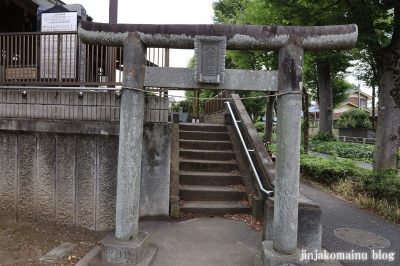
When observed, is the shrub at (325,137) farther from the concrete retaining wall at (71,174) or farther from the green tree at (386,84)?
the concrete retaining wall at (71,174)

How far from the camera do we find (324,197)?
287 inches

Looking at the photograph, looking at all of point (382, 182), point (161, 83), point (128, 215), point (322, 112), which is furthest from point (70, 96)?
point (322, 112)

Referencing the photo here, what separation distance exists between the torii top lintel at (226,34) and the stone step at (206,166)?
348 cm

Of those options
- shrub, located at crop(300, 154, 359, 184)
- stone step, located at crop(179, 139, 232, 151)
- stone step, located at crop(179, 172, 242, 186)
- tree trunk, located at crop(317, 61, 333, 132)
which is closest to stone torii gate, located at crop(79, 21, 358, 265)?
stone step, located at crop(179, 172, 242, 186)

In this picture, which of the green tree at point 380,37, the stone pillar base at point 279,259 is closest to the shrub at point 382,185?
the green tree at point 380,37

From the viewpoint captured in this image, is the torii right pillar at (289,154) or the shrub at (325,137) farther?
the shrub at (325,137)

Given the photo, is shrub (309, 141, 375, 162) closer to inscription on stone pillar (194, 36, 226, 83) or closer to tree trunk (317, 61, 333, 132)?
tree trunk (317, 61, 333, 132)

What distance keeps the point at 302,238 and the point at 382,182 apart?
12.4 feet

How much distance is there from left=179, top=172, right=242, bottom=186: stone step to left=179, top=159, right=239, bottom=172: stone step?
30 centimetres

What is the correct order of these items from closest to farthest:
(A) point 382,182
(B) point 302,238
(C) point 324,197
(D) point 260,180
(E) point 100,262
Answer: (E) point 100,262, (B) point 302,238, (D) point 260,180, (A) point 382,182, (C) point 324,197

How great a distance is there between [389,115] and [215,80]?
20.6ft

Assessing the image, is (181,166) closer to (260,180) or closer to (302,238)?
(260,180)

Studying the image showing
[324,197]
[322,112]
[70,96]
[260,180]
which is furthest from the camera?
[322,112]

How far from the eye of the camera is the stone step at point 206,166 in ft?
21.4
